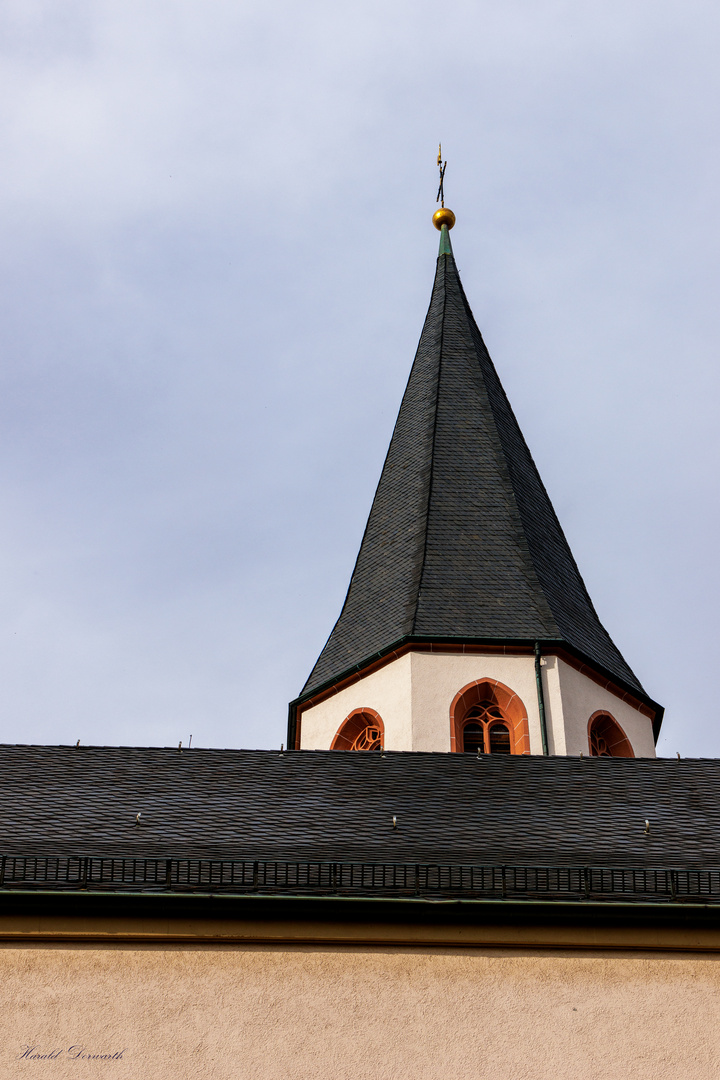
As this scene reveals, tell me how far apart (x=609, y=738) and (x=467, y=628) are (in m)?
2.27

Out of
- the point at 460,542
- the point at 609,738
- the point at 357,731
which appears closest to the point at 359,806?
the point at 357,731

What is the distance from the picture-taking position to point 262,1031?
34.3ft

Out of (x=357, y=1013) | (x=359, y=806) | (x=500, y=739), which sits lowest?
(x=357, y=1013)

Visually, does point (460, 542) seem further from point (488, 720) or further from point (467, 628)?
point (488, 720)

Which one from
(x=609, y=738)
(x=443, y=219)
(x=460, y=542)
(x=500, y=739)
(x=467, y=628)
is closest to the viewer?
(x=500, y=739)

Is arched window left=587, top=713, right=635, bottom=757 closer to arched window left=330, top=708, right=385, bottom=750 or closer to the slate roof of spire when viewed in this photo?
the slate roof of spire

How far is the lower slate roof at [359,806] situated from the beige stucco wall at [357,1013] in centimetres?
89

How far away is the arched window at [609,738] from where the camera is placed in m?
21.1

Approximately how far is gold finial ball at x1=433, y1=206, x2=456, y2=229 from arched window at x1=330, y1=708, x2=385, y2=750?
12.8 meters

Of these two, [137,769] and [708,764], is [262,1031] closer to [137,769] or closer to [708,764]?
[137,769]

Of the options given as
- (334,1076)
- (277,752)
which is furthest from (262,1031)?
(277,752)

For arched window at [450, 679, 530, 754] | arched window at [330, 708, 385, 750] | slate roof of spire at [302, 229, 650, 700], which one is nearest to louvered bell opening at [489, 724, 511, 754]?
arched window at [450, 679, 530, 754]

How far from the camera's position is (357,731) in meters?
21.3

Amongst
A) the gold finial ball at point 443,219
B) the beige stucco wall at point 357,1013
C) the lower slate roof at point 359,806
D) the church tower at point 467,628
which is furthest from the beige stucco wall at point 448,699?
the gold finial ball at point 443,219
